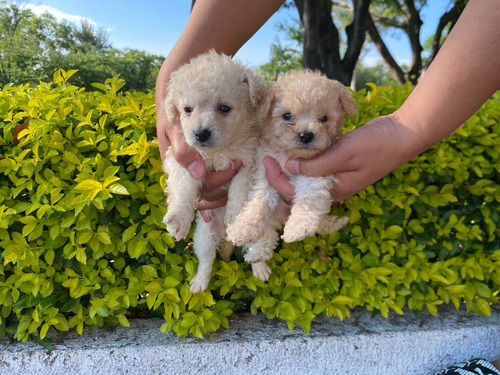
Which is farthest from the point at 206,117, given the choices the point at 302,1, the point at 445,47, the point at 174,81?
the point at 302,1

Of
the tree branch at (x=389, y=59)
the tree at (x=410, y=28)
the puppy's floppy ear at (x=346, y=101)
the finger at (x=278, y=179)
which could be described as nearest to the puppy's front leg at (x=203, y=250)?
the finger at (x=278, y=179)

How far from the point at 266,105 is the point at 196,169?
1.48 ft

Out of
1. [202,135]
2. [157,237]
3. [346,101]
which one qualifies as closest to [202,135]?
[202,135]

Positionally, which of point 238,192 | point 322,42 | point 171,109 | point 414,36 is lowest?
point 238,192

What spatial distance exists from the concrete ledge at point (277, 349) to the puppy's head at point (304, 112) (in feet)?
4.44

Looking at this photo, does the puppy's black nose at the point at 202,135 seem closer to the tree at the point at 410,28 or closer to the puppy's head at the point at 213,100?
the puppy's head at the point at 213,100

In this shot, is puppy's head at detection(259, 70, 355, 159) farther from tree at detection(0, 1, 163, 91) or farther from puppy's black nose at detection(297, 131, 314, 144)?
tree at detection(0, 1, 163, 91)

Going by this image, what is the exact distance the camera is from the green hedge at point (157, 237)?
2.25 meters

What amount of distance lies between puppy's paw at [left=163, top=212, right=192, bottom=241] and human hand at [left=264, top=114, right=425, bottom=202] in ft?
1.48

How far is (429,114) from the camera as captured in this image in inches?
72.0

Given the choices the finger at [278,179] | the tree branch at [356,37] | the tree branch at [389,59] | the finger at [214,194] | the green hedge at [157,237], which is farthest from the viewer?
the tree branch at [389,59]

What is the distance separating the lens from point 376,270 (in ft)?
8.63

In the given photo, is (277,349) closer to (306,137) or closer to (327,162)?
(327,162)

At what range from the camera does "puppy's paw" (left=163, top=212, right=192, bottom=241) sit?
1.88m
